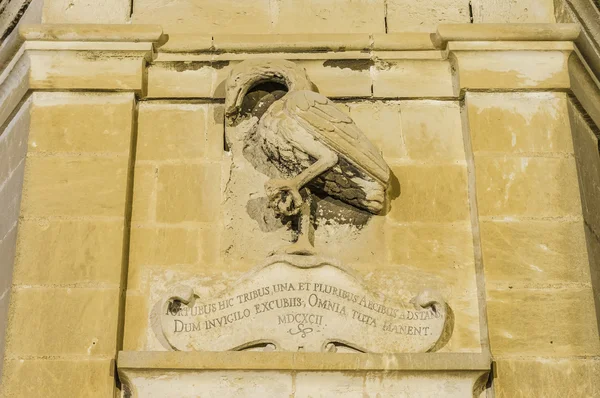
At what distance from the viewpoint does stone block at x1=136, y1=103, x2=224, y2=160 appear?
546 cm

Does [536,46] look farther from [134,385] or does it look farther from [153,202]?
[134,385]

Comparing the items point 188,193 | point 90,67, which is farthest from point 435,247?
point 90,67

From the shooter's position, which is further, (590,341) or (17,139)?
(17,139)

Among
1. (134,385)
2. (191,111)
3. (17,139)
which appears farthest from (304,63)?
(134,385)

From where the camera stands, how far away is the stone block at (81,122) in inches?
212

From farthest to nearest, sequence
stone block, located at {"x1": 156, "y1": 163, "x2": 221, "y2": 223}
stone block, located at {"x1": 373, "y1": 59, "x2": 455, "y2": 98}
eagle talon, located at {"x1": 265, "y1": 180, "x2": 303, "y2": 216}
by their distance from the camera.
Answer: stone block, located at {"x1": 373, "y1": 59, "x2": 455, "y2": 98}, stone block, located at {"x1": 156, "y1": 163, "x2": 221, "y2": 223}, eagle talon, located at {"x1": 265, "y1": 180, "x2": 303, "y2": 216}

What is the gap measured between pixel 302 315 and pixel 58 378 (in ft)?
3.72

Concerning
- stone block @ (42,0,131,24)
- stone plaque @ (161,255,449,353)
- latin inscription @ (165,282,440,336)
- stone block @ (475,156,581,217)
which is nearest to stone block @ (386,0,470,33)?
stone block @ (475,156,581,217)

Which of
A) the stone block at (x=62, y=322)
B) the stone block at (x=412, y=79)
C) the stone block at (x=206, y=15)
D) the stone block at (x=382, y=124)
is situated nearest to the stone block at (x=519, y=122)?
the stone block at (x=412, y=79)

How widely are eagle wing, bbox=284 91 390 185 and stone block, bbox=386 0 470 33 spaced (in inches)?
34.1

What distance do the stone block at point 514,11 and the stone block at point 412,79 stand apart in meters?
0.41

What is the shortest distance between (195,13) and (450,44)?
1.41m

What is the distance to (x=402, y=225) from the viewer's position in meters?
5.31

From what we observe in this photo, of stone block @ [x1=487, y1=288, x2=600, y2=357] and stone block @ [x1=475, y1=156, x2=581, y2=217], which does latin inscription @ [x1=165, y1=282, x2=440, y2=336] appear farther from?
stone block @ [x1=475, y1=156, x2=581, y2=217]
